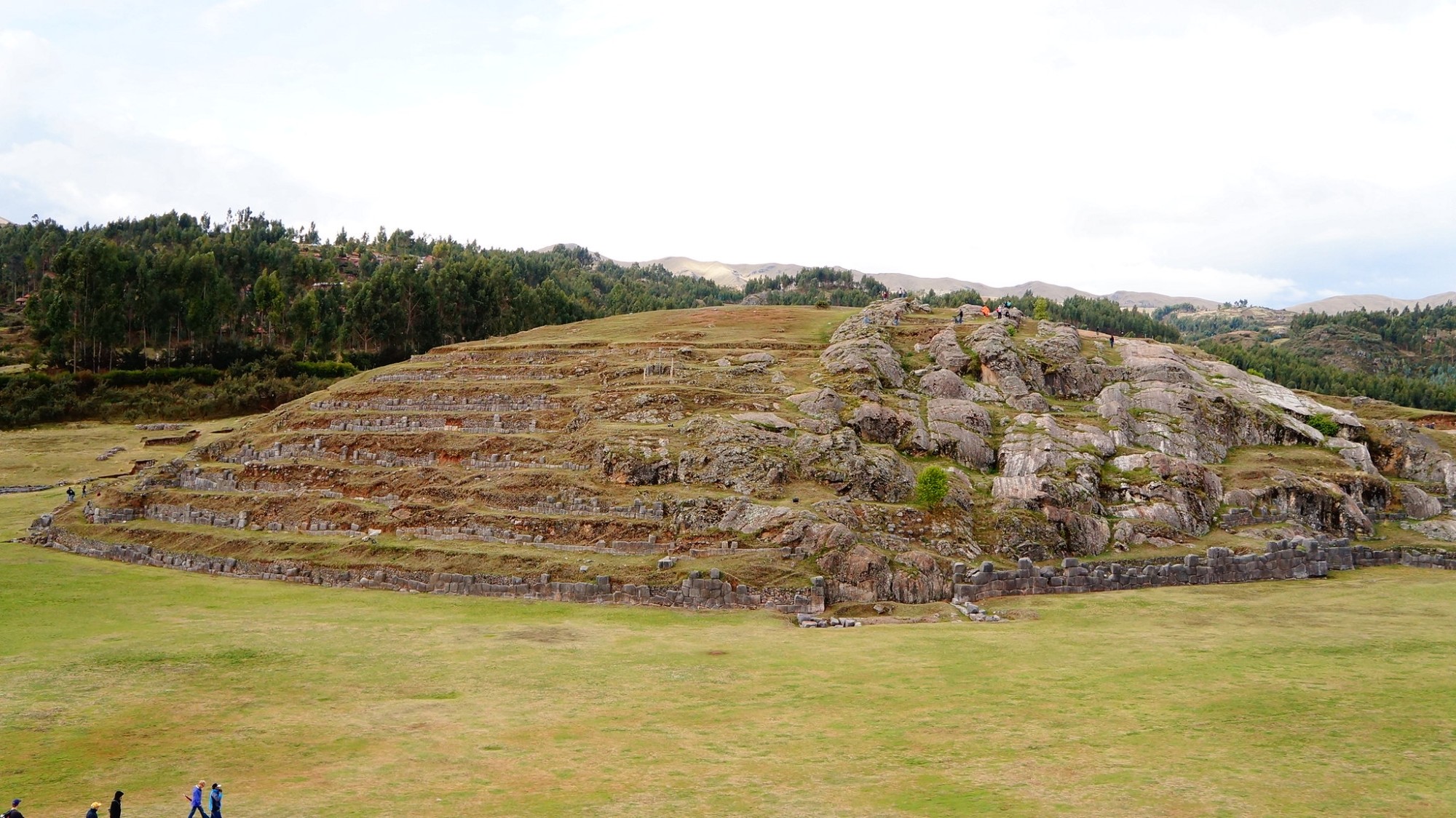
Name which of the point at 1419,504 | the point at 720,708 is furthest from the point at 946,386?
the point at 720,708

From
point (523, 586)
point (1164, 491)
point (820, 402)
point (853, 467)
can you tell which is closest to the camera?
point (523, 586)

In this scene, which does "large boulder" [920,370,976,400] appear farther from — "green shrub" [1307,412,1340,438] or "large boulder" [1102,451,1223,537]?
"green shrub" [1307,412,1340,438]

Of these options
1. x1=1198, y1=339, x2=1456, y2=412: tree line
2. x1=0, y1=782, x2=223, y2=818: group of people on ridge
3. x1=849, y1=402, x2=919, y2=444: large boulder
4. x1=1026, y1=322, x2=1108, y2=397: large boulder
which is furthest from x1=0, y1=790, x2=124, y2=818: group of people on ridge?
x1=1198, y1=339, x2=1456, y2=412: tree line

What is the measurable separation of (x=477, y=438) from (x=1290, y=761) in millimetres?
43143

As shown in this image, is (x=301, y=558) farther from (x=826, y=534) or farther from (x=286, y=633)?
(x=826, y=534)

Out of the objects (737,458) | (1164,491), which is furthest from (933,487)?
(1164,491)

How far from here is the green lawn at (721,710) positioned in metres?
19.2

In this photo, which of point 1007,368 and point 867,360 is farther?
point 1007,368

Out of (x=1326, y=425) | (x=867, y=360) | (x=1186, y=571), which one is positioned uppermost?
(x=867, y=360)

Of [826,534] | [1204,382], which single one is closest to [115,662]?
[826,534]

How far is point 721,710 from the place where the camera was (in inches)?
1005

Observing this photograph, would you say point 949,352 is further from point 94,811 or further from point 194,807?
point 94,811

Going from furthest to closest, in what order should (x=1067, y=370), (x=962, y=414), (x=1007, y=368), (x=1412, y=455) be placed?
(x=1067, y=370), (x=1007, y=368), (x=1412, y=455), (x=962, y=414)

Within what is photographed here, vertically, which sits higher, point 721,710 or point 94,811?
point 94,811
